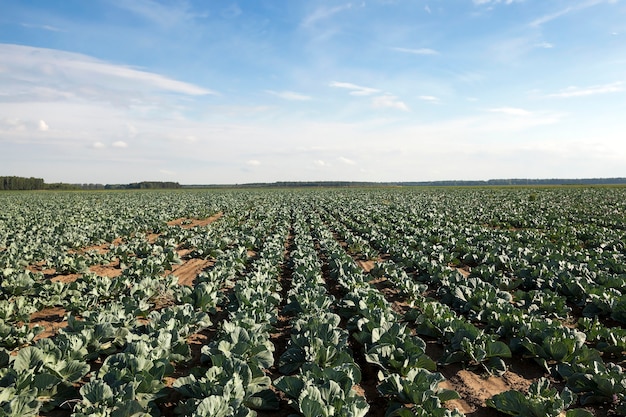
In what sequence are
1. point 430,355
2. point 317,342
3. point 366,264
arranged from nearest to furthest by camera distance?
point 317,342 < point 430,355 < point 366,264

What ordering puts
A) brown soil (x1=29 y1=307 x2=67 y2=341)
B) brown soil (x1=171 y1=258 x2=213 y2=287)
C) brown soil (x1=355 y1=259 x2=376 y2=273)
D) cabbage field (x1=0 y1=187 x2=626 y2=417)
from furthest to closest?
1. brown soil (x1=355 y1=259 x2=376 y2=273)
2. brown soil (x1=171 y1=258 x2=213 y2=287)
3. brown soil (x1=29 y1=307 x2=67 y2=341)
4. cabbage field (x1=0 y1=187 x2=626 y2=417)

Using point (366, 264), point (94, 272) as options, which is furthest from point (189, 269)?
point (366, 264)

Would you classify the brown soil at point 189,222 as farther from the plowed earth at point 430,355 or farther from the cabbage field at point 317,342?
the plowed earth at point 430,355

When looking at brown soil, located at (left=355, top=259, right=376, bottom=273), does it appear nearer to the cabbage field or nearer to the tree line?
the cabbage field

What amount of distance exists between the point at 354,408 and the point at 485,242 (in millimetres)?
12539

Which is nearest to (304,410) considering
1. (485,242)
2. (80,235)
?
(485,242)

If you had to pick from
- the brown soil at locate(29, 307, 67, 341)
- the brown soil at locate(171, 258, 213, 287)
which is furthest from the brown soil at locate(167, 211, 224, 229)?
the brown soil at locate(29, 307, 67, 341)

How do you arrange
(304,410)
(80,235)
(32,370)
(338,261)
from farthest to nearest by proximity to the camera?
1. (80,235)
2. (338,261)
3. (32,370)
4. (304,410)

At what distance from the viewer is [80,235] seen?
15789mm

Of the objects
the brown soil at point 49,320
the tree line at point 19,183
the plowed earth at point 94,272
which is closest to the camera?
the brown soil at point 49,320

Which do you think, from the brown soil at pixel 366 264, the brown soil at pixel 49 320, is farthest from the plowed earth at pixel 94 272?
the brown soil at pixel 366 264

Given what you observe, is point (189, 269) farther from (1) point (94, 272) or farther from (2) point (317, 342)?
(2) point (317, 342)

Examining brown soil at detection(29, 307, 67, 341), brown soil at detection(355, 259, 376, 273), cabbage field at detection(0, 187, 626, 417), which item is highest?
cabbage field at detection(0, 187, 626, 417)

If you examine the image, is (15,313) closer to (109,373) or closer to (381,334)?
(109,373)
